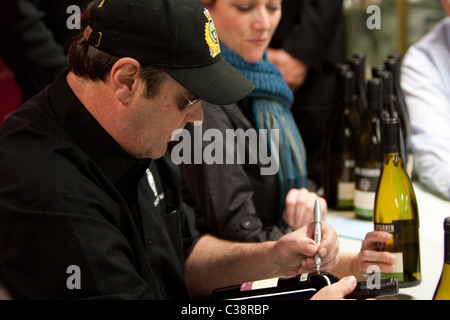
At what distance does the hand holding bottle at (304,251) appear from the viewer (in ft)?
3.77

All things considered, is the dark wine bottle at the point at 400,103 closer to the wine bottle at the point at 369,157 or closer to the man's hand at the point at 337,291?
the wine bottle at the point at 369,157

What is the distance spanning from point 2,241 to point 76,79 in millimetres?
291

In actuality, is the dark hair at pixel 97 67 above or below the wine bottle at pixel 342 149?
above

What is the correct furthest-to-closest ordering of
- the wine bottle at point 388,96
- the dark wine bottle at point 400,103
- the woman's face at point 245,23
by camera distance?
the dark wine bottle at point 400,103, the wine bottle at point 388,96, the woman's face at point 245,23

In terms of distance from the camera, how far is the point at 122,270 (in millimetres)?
875

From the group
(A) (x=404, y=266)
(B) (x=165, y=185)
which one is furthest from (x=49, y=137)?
(A) (x=404, y=266)

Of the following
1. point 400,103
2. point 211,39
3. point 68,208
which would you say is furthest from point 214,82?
point 400,103

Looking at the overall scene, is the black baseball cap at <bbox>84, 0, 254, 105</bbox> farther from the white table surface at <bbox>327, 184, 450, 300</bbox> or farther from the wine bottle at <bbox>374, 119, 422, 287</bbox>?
the white table surface at <bbox>327, 184, 450, 300</bbox>

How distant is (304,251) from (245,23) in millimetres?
736

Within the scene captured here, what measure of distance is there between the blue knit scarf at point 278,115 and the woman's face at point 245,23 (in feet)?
0.10

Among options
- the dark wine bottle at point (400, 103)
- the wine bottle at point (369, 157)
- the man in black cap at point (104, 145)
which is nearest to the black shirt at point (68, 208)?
the man in black cap at point (104, 145)

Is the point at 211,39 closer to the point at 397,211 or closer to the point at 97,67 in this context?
the point at 97,67

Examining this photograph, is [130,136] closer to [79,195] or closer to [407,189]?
[79,195]
